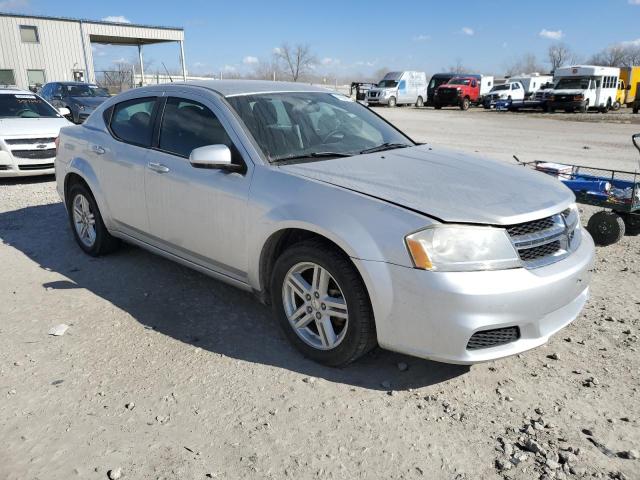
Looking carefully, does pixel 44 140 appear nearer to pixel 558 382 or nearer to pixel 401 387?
pixel 401 387

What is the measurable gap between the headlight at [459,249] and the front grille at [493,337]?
1.17 feet

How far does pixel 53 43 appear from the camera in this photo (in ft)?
122

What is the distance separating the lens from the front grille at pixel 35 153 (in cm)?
912

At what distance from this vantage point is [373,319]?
10.0 ft

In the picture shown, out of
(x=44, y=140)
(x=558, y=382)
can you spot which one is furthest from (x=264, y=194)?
(x=44, y=140)

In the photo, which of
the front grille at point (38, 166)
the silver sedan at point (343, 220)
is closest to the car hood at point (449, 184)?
the silver sedan at point (343, 220)

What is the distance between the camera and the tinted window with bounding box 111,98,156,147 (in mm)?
4508

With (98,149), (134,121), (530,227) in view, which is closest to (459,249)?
(530,227)

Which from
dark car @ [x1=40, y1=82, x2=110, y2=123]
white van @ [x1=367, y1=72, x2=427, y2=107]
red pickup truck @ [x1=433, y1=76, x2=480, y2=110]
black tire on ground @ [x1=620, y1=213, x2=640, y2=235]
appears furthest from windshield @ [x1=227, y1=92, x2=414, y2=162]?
white van @ [x1=367, y1=72, x2=427, y2=107]

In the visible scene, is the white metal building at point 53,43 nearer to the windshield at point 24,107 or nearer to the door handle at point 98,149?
the windshield at point 24,107

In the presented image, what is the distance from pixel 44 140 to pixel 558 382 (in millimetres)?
9205

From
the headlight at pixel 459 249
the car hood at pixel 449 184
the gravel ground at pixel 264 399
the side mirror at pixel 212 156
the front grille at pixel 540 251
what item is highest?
the side mirror at pixel 212 156

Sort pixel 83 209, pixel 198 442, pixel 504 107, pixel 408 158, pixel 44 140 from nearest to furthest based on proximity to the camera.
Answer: pixel 198 442, pixel 408 158, pixel 83 209, pixel 44 140, pixel 504 107

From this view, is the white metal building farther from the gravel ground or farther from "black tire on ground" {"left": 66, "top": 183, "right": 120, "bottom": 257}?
the gravel ground
